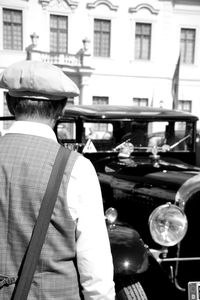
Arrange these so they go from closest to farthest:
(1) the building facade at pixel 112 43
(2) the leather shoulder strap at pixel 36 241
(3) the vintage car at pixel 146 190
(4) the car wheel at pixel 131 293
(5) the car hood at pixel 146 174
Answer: (2) the leather shoulder strap at pixel 36 241
(4) the car wheel at pixel 131 293
(3) the vintage car at pixel 146 190
(5) the car hood at pixel 146 174
(1) the building facade at pixel 112 43

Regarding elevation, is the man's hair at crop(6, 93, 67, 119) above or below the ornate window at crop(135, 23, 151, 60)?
below

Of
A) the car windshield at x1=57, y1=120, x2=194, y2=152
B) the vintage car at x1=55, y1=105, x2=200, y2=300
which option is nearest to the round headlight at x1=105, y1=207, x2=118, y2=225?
the vintage car at x1=55, y1=105, x2=200, y2=300

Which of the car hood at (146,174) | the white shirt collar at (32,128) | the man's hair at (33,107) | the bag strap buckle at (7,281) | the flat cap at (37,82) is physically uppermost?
the flat cap at (37,82)

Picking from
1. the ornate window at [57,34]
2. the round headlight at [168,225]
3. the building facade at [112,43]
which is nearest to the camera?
the round headlight at [168,225]

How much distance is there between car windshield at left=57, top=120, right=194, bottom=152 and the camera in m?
3.96

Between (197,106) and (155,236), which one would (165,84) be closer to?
(197,106)

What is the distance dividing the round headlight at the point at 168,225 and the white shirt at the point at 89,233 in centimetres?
128

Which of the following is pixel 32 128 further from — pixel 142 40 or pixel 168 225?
pixel 142 40

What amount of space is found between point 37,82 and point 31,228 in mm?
505

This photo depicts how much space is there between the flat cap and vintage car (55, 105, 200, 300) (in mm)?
1424

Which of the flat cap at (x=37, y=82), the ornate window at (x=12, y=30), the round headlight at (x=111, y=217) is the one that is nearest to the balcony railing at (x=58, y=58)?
the ornate window at (x=12, y=30)

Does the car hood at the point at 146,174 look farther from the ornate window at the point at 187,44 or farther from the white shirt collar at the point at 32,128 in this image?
the ornate window at the point at 187,44

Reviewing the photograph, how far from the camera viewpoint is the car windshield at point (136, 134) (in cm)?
396

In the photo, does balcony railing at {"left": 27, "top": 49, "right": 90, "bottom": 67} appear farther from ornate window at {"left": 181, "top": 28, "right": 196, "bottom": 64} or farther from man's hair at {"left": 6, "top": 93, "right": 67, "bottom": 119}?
man's hair at {"left": 6, "top": 93, "right": 67, "bottom": 119}
